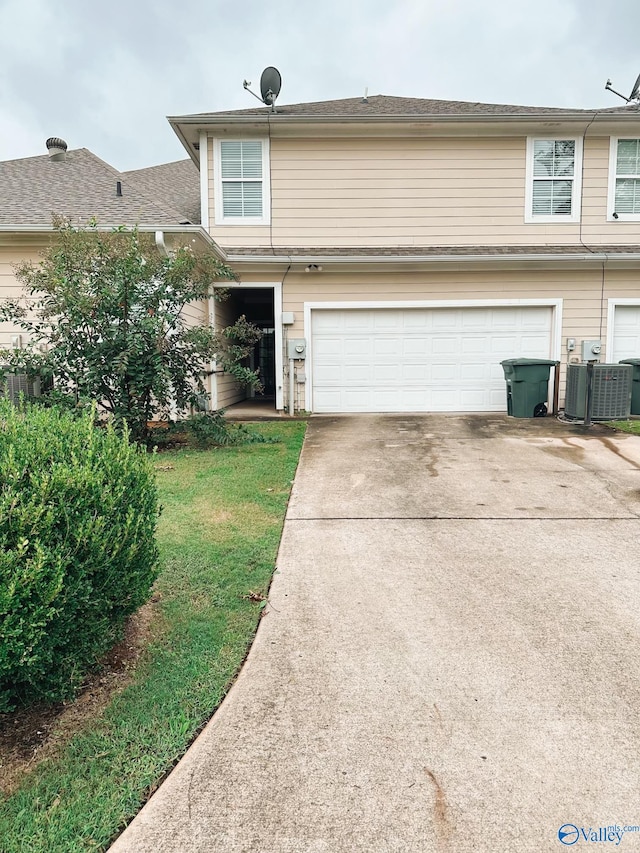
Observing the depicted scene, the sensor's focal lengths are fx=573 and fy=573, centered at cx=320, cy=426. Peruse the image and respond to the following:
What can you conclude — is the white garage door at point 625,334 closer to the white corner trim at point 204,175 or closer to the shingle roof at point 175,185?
the white corner trim at point 204,175

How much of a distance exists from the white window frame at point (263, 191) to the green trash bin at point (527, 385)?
519cm

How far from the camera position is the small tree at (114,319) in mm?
6547

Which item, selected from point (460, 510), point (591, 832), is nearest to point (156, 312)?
point (460, 510)

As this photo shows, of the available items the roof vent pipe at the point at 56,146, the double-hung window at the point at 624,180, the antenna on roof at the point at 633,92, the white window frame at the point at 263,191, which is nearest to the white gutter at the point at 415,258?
the white window frame at the point at 263,191

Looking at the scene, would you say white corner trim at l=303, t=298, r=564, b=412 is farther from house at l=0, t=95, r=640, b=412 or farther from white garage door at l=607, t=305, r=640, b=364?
white garage door at l=607, t=305, r=640, b=364

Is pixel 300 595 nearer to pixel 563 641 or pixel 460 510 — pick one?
pixel 563 641

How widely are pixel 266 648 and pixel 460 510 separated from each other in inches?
108

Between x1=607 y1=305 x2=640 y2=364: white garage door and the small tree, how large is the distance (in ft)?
24.7

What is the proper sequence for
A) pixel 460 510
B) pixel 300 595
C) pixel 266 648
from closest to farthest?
pixel 266 648, pixel 300 595, pixel 460 510

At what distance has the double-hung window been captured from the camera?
10742 mm

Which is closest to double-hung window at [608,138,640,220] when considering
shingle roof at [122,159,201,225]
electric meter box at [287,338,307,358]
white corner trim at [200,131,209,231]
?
electric meter box at [287,338,307,358]

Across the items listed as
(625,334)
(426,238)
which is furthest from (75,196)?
(625,334)

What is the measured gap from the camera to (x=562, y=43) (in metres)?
18.5

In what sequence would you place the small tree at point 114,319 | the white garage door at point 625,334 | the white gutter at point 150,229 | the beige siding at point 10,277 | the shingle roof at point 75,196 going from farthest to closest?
the white garage door at point 625,334 → the beige siding at point 10,277 → the shingle roof at point 75,196 → the white gutter at point 150,229 → the small tree at point 114,319
